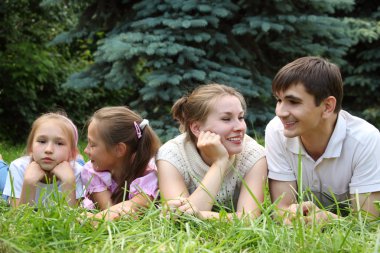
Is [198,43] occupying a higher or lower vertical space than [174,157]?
higher

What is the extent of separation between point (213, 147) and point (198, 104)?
13.9 inches

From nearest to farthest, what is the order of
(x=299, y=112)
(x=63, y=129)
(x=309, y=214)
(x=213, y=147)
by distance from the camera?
(x=309, y=214) < (x=299, y=112) < (x=213, y=147) < (x=63, y=129)

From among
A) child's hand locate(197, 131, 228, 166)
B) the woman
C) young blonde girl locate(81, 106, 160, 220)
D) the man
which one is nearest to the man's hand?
the man

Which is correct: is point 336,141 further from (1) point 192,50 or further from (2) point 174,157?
(1) point 192,50

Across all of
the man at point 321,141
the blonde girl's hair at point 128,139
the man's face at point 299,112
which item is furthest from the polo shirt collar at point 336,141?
the blonde girl's hair at point 128,139

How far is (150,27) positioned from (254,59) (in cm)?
164

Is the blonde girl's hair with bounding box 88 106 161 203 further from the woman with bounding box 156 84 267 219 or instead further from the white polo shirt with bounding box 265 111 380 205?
the white polo shirt with bounding box 265 111 380 205

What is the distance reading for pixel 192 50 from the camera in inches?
265

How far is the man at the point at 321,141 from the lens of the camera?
10.1 feet

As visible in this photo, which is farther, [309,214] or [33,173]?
[33,173]

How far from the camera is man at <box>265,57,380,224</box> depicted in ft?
10.1

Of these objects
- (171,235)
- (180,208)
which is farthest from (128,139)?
(171,235)

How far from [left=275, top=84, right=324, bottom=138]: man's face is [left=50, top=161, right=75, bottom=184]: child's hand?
1.28 metres

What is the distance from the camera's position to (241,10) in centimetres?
765
